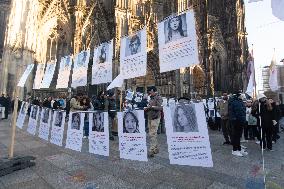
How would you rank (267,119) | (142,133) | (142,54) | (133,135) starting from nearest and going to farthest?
(142,133), (133,135), (142,54), (267,119)

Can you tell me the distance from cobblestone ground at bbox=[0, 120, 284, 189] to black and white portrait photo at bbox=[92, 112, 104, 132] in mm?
772

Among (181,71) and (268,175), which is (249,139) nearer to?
(268,175)

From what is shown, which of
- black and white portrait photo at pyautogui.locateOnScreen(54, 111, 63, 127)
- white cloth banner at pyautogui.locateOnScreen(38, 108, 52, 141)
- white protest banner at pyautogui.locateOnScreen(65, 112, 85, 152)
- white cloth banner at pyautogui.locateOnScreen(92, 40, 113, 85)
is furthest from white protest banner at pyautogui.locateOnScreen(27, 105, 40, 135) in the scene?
white cloth banner at pyautogui.locateOnScreen(92, 40, 113, 85)

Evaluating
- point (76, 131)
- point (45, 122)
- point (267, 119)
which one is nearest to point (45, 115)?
point (45, 122)

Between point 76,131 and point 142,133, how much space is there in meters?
2.00

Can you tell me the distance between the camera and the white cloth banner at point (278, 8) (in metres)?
3.48

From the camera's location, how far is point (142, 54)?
523 centimetres

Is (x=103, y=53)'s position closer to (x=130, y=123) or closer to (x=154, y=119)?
(x=154, y=119)

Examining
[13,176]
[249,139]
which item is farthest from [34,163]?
[249,139]

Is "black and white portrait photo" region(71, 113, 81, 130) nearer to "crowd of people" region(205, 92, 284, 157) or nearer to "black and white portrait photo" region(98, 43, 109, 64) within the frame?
"black and white portrait photo" region(98, 43, 109, 64)

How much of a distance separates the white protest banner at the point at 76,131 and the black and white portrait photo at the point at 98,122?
374mm

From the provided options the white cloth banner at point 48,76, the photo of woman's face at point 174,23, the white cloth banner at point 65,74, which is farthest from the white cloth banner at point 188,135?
the white cloth banner at point 48,76

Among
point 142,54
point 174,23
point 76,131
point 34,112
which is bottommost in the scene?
point 76,131

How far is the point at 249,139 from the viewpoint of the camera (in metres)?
9.74
